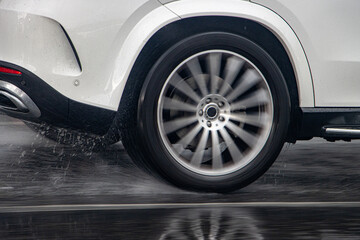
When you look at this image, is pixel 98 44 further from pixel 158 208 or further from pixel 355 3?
pixel 355 3

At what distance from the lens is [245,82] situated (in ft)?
20.4

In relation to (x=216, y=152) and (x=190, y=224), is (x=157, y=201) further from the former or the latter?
(x=190, y=224)

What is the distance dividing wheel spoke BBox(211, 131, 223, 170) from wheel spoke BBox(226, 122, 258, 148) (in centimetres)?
11

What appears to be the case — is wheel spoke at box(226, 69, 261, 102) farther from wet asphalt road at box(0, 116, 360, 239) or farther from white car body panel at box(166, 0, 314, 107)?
wet asphalt road at box(0, 116, 360, 239)

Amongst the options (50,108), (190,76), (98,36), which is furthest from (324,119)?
(50,108)

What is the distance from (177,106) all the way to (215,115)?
25cm

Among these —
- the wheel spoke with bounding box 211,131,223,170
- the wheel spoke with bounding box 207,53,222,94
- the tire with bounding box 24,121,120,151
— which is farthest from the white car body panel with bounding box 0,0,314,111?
the tire with bounding box 24,121,120,151

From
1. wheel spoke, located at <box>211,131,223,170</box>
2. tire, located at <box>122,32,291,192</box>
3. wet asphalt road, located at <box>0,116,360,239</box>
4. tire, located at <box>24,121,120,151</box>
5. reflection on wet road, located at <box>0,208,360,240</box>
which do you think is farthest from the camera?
tire, located at <box>24,121,120,151</box>

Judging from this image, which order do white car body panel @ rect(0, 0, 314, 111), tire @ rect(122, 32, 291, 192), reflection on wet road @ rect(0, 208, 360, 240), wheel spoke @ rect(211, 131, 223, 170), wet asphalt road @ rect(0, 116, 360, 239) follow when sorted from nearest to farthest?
reflection on wet road @ rect(0, 208, 360, 240) → wet asphalt road @ rect(0, 116, 360, 239) → white car body panel @ rect(0, 0, 314, 111) → tire @ rect(122, 32, 291, 192) → wheel spoke @ rect(211, 131, 223, 170)

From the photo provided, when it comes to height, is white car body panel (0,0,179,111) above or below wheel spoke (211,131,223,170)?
above

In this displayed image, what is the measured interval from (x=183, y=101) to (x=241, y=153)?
510 mm

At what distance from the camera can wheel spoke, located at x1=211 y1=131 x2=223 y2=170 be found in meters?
6.19

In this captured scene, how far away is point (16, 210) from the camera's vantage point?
5660 millimetres

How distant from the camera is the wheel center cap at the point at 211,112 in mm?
6160
